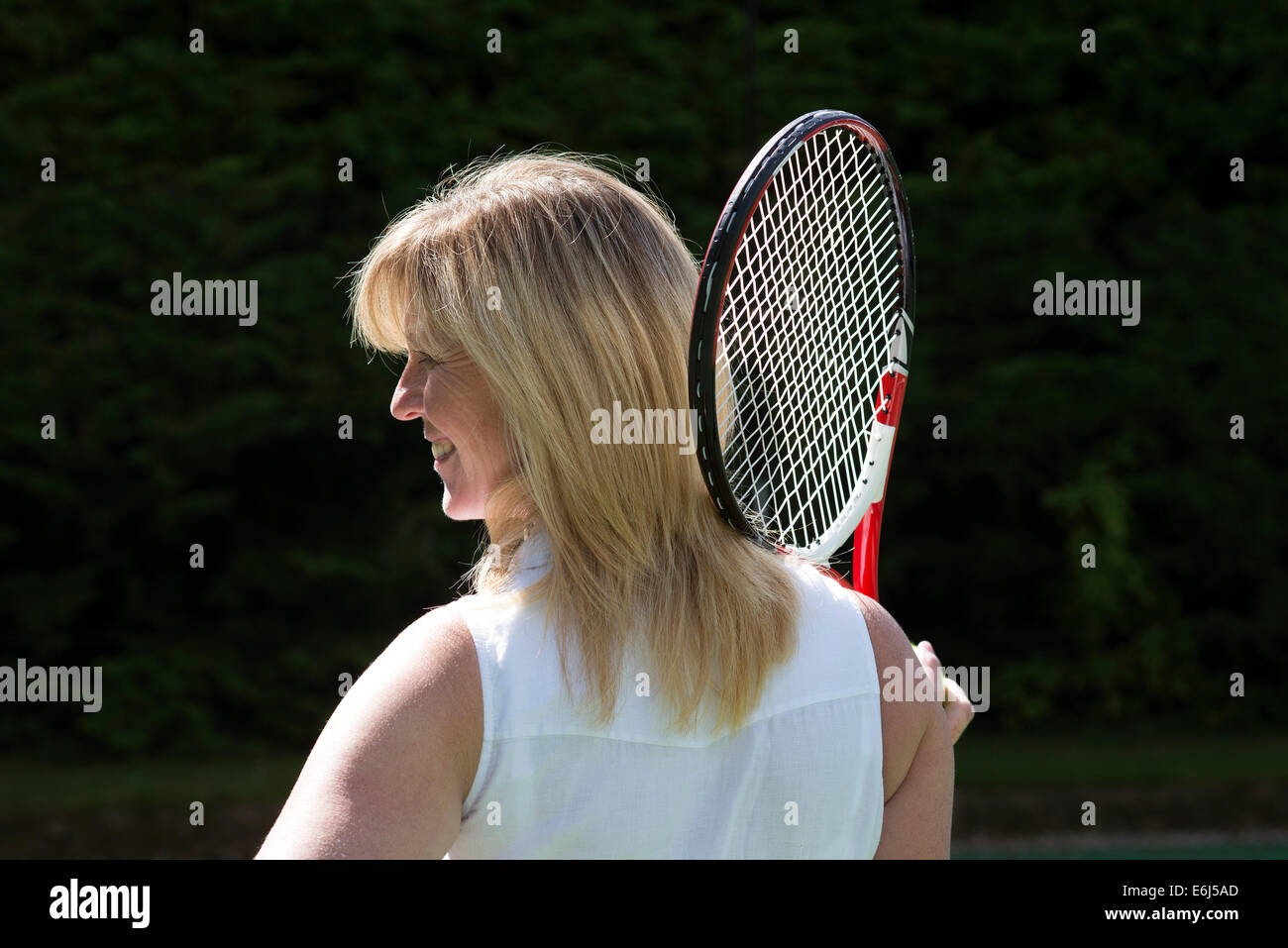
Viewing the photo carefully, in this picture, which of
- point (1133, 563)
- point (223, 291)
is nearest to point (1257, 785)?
point (1133, 563)

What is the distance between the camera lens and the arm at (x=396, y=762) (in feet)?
3.22

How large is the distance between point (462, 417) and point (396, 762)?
302 millimetres

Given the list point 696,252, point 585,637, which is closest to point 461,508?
point 585,637

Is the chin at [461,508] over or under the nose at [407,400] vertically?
under

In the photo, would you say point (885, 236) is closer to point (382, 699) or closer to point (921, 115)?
point (382, 699)

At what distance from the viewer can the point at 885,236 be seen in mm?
1872

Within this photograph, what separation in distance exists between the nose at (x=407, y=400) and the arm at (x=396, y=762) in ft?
0.81

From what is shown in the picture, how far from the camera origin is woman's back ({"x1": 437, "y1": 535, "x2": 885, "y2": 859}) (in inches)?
40.5

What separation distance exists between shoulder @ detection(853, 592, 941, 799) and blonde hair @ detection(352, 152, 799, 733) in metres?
0.09

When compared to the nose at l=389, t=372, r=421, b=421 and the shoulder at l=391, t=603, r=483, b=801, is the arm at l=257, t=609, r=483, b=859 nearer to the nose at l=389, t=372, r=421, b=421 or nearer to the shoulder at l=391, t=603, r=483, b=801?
the shoulder at l=391, t=603, r=483, b=801

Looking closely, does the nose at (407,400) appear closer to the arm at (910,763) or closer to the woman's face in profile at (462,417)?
the woman's face in profile at (462,417)

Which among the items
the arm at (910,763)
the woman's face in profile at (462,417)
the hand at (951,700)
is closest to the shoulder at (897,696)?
the arm at (910,763)

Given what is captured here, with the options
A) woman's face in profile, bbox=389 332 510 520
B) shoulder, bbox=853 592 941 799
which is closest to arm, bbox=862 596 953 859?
shoulder, bbox=853 592 941 799

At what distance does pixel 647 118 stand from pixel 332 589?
10.2 feet
